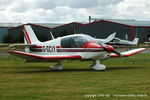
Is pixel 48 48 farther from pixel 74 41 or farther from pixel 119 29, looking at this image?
pixel 119 29

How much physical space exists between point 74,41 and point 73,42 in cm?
8

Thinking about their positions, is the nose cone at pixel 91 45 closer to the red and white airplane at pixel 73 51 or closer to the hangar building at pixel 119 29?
the red and white airplane at pixel 73 51

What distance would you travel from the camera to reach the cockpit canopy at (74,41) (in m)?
17.0

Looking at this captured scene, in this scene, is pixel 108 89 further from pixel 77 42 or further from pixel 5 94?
pixel 77 42

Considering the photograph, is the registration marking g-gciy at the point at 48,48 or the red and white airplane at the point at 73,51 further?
the registration marking g-gciy at the point at 48,48

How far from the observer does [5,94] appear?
→ 29.0 feet

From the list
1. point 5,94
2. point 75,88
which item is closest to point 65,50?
point 75,88

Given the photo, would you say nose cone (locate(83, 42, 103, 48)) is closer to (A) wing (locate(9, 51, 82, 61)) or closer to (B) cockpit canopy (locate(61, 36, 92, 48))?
(B) cockpit canopy (locate(61, 36, 92, 48))

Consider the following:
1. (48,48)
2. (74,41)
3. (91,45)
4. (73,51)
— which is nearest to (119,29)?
(48,48)

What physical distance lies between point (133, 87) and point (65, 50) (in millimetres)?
7774

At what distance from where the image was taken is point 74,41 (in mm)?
17188

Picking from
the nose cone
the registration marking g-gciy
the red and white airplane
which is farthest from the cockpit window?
the registration marking g-gciy

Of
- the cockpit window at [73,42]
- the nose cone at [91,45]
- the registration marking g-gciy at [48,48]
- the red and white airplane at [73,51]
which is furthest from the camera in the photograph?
the registration marking g-gciy at [48,48]

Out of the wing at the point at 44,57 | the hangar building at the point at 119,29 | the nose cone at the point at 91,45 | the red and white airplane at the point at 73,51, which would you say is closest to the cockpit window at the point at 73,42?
the red and white airplane at the point at 73,51
